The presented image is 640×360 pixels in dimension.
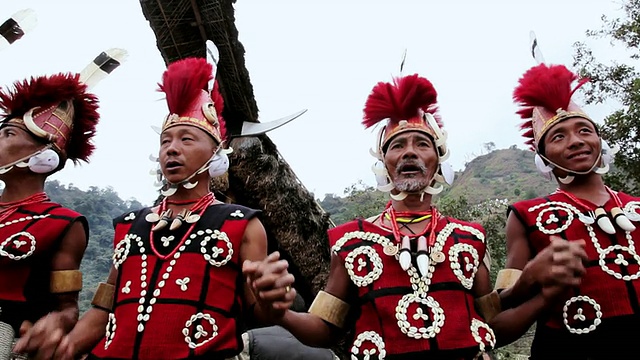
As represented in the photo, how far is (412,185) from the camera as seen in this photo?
110 inches

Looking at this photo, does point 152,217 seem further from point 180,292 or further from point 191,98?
point 191,98

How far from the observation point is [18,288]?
2.91 m

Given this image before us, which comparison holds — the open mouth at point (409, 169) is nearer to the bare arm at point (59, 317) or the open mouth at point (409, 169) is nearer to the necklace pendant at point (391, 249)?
the necklace pendant at point (391, 249)

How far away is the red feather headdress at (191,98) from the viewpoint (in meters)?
3.00

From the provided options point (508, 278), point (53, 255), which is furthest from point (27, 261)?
point (508, 278)

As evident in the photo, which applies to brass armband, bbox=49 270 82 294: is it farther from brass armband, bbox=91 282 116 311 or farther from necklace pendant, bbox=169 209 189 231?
necklace pendant, bbox=169 209 189 231

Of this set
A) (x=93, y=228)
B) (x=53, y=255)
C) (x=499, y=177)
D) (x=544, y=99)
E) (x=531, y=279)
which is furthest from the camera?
(x=499, y=177)

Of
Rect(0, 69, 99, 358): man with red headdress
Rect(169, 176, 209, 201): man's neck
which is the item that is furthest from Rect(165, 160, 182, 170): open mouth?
Rect(0, 69, 99, 358): man with red headdress

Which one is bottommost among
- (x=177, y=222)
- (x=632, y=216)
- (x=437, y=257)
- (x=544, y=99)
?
(x=437, y=257)

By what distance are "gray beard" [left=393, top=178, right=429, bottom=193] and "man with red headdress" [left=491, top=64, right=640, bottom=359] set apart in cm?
59

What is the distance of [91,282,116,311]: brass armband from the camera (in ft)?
9.07

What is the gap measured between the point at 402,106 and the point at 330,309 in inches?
46.6

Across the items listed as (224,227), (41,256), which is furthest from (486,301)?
(41,256)

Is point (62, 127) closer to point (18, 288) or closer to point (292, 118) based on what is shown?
point (18, 288)
